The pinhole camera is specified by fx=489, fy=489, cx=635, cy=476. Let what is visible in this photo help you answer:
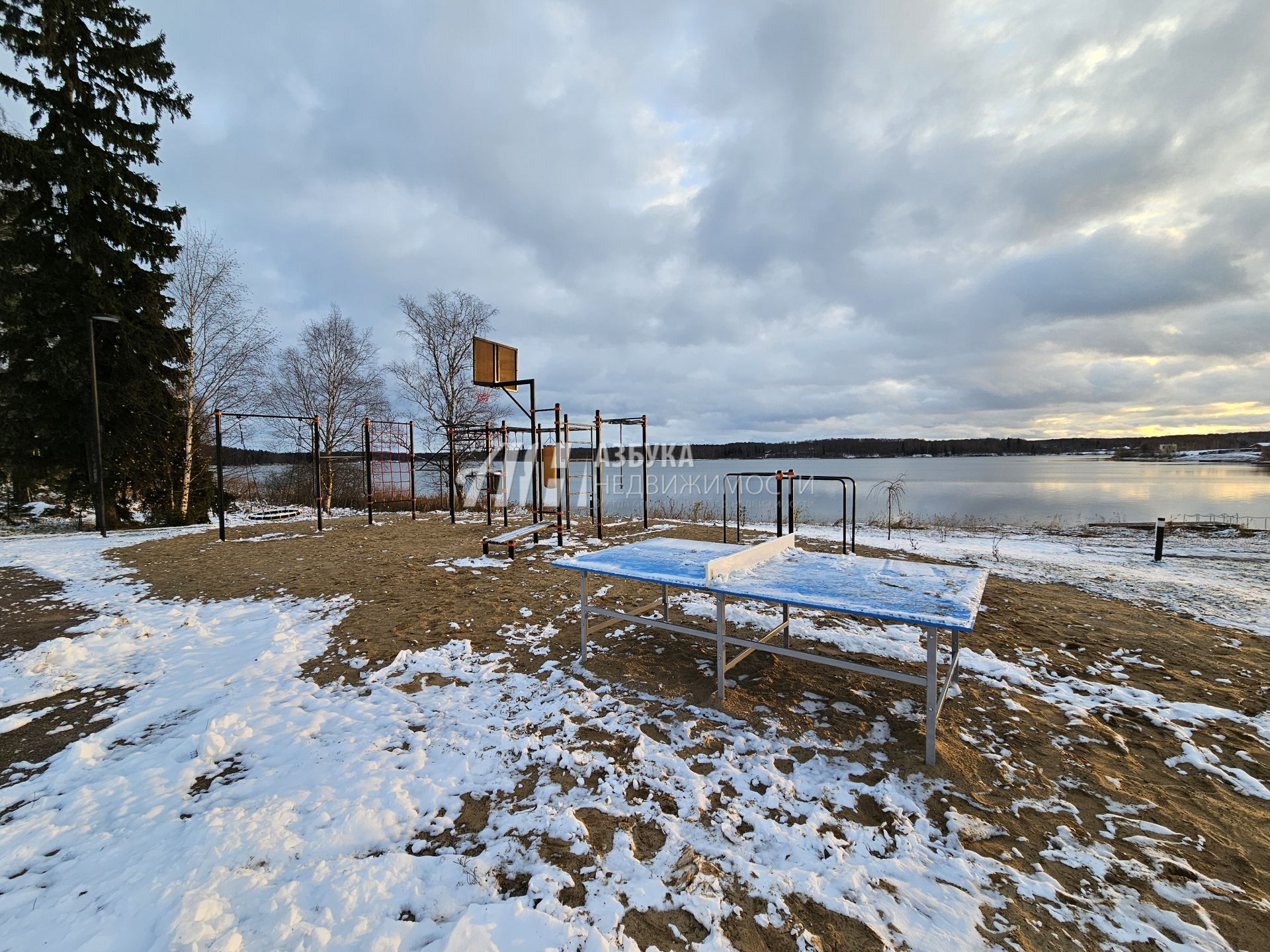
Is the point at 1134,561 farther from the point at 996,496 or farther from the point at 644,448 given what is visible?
the point at 996,496

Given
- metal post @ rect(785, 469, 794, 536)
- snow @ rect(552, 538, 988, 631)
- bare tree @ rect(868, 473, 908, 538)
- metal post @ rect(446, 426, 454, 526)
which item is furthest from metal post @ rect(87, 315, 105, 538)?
bare tree @ rect(868, 473, 908, 538)

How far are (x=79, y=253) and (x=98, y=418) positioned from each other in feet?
11.4

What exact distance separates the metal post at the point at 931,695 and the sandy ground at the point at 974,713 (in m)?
0.09

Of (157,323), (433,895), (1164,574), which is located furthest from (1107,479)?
(157,323)

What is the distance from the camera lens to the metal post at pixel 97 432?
8.96 m

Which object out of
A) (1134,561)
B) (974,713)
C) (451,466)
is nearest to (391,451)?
(451,466)

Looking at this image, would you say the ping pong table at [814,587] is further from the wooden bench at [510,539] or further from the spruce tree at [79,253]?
the spruce tree at [79,253]

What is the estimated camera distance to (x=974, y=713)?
10.2 ft

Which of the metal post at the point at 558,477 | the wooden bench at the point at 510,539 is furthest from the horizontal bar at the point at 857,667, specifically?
the metal post at the point at 558,477

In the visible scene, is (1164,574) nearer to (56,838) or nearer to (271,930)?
(271,930)

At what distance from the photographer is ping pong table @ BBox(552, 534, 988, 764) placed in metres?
2.57

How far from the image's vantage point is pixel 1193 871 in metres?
1.88

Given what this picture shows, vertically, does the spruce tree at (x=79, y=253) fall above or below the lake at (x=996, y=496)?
above

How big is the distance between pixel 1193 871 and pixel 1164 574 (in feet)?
25.0
